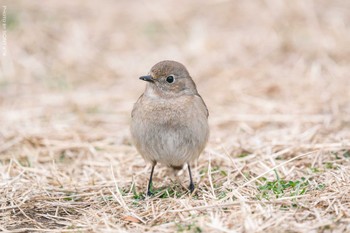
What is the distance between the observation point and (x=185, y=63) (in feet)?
32.0

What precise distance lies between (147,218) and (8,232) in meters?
1.04

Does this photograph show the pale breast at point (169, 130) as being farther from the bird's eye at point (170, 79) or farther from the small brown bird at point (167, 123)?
the bird's eye at point (170, 79)

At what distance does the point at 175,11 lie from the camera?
11.8m

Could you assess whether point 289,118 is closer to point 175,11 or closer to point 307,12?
point 307,12

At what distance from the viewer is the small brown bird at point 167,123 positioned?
531cm

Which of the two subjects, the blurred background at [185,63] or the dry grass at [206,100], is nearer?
the dry grass at [206,100]

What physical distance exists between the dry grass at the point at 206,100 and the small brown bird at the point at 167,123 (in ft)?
1.06

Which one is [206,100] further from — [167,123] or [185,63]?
[167,123]

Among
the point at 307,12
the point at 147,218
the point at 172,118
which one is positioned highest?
the point at 307,12

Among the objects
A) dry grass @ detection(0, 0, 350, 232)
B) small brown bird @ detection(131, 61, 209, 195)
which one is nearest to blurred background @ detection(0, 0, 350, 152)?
dry grass @ detection(0, 0, 350, 232)

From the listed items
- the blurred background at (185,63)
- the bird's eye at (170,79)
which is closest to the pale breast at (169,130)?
the bird's eye at (170,79)

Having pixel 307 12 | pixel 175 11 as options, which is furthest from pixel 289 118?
pixel 175 11

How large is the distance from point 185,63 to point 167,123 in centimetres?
453

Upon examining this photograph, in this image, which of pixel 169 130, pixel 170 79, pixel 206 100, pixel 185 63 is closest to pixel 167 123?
pixel 169 130
